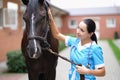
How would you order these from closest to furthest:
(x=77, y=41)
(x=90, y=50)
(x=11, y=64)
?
1. (x=90, y=50)
2. (x=77, y=41)
3. (x=11, y=64)

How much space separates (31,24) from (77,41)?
2.01ft

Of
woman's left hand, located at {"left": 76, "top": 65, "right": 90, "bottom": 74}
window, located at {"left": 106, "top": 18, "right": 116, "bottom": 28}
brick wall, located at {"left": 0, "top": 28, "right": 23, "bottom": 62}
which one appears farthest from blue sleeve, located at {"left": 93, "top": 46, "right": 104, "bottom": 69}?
window, located at {"left": 106, "top": 18, "right": 116, "bottom": 28}

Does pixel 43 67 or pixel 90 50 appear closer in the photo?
pixel 90 50

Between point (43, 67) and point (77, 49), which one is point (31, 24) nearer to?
point (77, 49)

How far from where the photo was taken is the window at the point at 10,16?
16375mm

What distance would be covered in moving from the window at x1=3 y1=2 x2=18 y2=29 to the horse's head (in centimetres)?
1203

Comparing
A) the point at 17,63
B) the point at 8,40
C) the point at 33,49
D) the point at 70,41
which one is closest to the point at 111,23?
the point at 8,40

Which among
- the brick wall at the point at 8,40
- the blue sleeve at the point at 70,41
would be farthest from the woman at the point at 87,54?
the brick wall at the point at 8,40

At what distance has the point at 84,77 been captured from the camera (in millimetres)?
3559

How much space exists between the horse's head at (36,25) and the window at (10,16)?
12.0 meters

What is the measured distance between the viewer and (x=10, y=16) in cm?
1711

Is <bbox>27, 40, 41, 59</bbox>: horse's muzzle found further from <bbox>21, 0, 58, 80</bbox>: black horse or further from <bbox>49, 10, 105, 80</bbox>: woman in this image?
<bbox>49, 10, 105, 80</bbox>: woman

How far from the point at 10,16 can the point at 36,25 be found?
1324 cm

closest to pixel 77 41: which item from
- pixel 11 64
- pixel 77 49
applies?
pixel 77 49
